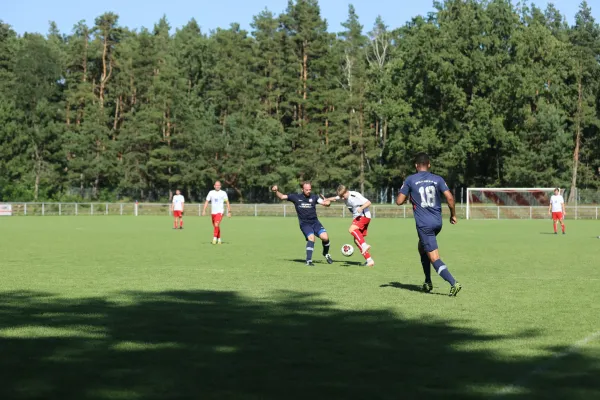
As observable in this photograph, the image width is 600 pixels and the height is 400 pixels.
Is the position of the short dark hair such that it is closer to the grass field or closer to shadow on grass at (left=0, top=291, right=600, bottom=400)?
the grass field

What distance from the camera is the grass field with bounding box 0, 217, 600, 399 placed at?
20.4ft

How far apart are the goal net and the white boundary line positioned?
53463 mm

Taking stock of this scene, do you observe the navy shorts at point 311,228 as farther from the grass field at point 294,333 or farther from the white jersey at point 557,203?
the white jersey at point 557,203

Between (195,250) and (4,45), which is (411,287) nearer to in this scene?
(195,250)

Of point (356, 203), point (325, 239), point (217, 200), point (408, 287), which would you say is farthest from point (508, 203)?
point (408, 287)

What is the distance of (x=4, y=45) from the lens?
92000 millimetres

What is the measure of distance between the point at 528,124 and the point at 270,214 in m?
25.0

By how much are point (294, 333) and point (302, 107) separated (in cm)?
8092

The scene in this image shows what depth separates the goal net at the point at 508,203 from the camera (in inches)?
2398

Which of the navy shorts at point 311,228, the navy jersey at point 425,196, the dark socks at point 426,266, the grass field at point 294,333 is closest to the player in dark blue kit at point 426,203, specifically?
the navy jersey at point 425,196

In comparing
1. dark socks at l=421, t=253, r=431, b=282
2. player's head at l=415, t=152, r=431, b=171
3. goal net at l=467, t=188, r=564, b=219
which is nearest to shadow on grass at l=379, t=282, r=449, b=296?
dark socks at l=421, t=253, r=431, b=282

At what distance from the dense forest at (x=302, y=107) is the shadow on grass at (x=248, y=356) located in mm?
63948

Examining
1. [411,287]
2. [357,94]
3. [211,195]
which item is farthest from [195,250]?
[357,94]

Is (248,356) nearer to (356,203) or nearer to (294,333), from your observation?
(294,333)
